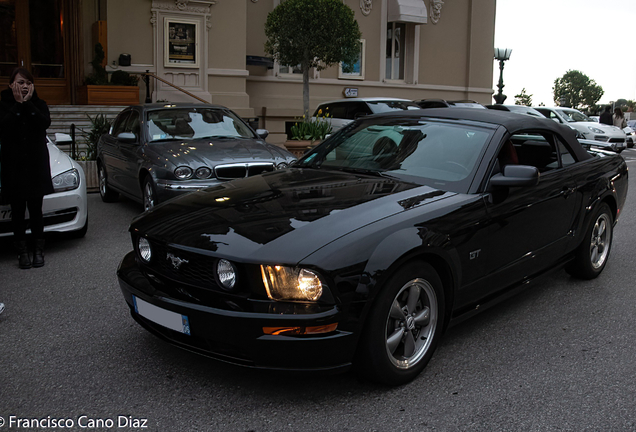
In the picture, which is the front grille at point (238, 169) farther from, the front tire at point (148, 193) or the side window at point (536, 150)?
the side window at point (536, 150)

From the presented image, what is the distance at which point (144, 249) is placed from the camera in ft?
12.1

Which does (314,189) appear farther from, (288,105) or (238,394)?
(288,105)

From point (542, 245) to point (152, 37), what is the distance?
636 inches

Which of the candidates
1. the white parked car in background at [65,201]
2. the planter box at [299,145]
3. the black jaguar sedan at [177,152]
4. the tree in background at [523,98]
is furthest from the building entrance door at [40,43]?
the tree in background at [523,98]

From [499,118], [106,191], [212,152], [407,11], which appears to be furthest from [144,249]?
[407,11]

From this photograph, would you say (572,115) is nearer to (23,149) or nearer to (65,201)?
(65,201)

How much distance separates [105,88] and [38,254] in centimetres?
1170

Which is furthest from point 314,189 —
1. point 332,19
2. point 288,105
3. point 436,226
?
point 288,105

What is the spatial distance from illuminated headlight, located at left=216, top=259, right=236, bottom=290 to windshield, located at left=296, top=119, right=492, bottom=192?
4.92ft

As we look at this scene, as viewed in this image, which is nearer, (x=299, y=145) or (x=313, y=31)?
(x=299, y=145)

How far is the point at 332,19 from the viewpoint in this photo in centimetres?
1725

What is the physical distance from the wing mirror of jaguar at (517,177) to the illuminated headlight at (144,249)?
2.13 meters

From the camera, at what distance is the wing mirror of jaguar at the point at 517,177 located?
3.93m

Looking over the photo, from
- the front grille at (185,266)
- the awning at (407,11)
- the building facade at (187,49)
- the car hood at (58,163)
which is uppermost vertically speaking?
the awning at (407,11)
